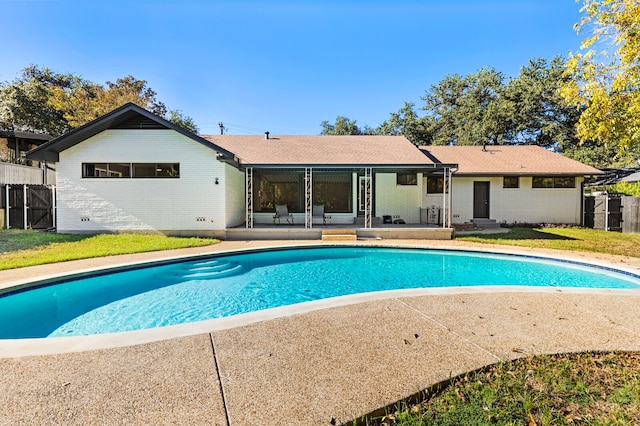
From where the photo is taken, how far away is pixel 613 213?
14.4 meters

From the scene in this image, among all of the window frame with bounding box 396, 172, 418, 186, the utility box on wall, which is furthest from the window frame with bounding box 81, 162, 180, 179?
the utility box on wall

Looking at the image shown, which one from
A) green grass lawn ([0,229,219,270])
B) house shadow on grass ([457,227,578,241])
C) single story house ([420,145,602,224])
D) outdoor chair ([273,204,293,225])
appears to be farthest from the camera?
single story house ([420,145,602,224])

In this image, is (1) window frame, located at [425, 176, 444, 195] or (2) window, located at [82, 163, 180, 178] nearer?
(2) window, located at [82, 163, 180, 178]

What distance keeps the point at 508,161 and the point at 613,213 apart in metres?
5.08

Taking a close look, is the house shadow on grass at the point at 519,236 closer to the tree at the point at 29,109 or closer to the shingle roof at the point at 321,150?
the shingle roof at the point at 321,150

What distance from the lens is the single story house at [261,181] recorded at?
12.0 meters

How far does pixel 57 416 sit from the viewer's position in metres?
2.09

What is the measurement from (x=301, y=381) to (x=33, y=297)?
6022 mm

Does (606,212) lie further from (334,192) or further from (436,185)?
A: (334,192)

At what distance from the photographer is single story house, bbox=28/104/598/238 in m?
12.0

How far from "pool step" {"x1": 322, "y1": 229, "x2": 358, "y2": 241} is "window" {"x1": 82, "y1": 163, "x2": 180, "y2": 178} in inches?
249

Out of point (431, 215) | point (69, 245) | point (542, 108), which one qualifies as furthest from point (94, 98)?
point (542, 108)

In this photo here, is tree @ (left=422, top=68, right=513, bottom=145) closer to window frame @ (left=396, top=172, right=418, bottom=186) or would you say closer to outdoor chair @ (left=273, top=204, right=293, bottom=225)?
window frame @ (left=396, top=172, right=418, bottom=186)

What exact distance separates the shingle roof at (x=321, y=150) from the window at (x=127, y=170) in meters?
3.24
